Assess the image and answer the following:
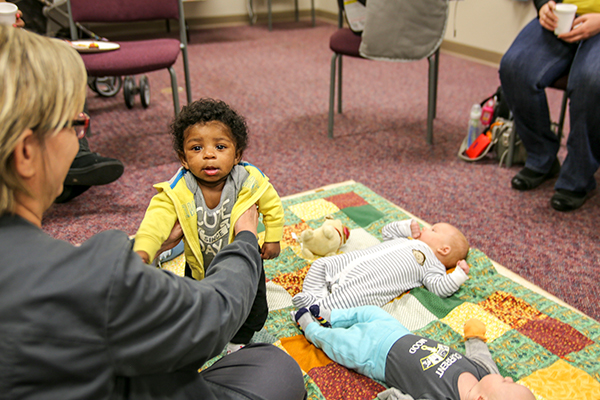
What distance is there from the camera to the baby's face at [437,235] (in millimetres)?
1540

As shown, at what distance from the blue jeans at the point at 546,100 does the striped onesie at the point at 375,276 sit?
84 cm

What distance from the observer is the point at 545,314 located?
1350 mm

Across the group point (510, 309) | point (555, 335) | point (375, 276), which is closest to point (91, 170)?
point (375, 276)

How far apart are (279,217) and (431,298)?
551 mm

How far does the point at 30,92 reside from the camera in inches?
20.7

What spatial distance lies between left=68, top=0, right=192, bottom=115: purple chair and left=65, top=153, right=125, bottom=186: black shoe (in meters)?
0.42

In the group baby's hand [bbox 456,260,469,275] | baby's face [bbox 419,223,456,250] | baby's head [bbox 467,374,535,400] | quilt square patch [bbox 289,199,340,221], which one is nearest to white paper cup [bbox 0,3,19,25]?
quilt square patch [bbox 289,199,340,221]

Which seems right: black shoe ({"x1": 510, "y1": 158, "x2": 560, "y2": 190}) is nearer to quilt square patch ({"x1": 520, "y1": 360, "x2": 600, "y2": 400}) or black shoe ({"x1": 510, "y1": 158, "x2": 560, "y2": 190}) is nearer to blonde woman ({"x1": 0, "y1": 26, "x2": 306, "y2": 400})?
quilt square patch ({"x1": 520, "y1": 360, "x2": 600, "y2": 400})

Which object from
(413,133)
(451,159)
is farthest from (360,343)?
(413,133)

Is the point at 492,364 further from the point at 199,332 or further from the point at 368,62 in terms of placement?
the point at 368,62

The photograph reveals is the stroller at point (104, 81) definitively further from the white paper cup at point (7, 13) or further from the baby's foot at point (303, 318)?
the baby's foot at point (303, 318)

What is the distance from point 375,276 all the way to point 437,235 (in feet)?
1.01

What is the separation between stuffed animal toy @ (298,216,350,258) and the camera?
61.0 inches

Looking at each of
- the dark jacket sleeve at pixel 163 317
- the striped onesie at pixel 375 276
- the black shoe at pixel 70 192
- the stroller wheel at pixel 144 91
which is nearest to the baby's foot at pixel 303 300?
the striped onesie at pixel 375 276
